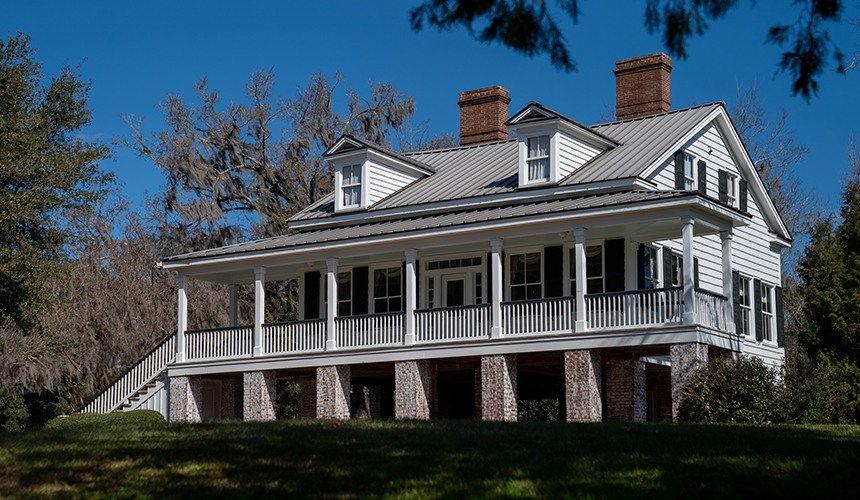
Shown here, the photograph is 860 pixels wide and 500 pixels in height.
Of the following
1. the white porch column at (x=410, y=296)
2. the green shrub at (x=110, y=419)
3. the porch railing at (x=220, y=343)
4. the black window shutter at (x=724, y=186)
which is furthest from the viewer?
the black window shutter at (x=724, y=186)

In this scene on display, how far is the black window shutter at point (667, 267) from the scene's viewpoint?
80.1 feet

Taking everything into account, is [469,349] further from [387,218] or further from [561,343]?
[387,218]

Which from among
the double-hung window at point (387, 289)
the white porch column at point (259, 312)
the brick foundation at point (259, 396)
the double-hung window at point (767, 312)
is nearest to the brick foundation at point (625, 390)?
the double-hung window at point (767, 312)

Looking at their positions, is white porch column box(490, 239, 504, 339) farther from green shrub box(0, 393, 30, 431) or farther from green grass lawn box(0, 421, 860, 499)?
green shrub box(0, 393, 30, 431)

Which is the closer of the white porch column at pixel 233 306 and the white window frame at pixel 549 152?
the white window frame at pixel 549 152

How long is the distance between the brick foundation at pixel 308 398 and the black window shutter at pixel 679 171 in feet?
34.9

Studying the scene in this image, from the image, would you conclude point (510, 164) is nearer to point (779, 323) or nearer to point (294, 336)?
point (294, 336)

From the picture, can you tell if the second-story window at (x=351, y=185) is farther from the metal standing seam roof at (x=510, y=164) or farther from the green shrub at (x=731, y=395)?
the green shrub at (x=731, y=395)

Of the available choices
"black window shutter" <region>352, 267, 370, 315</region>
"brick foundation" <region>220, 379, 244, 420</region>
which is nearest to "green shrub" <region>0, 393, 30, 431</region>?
"brick foundation" <region>220, 379, 244, 420</region>

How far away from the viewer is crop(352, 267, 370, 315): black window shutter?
26891mm

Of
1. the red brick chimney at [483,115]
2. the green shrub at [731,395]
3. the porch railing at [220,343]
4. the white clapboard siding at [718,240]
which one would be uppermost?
the red brick chimney at [483,115]

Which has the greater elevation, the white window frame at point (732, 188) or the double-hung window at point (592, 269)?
the white window frame at point (732, 188)

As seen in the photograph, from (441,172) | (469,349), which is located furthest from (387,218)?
(469,349)

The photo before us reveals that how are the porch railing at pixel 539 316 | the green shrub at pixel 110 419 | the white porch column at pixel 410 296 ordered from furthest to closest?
the green shrub at pixel 110 419
the white porch column at pixel 410 296
the porch railing at pixel 539 316
